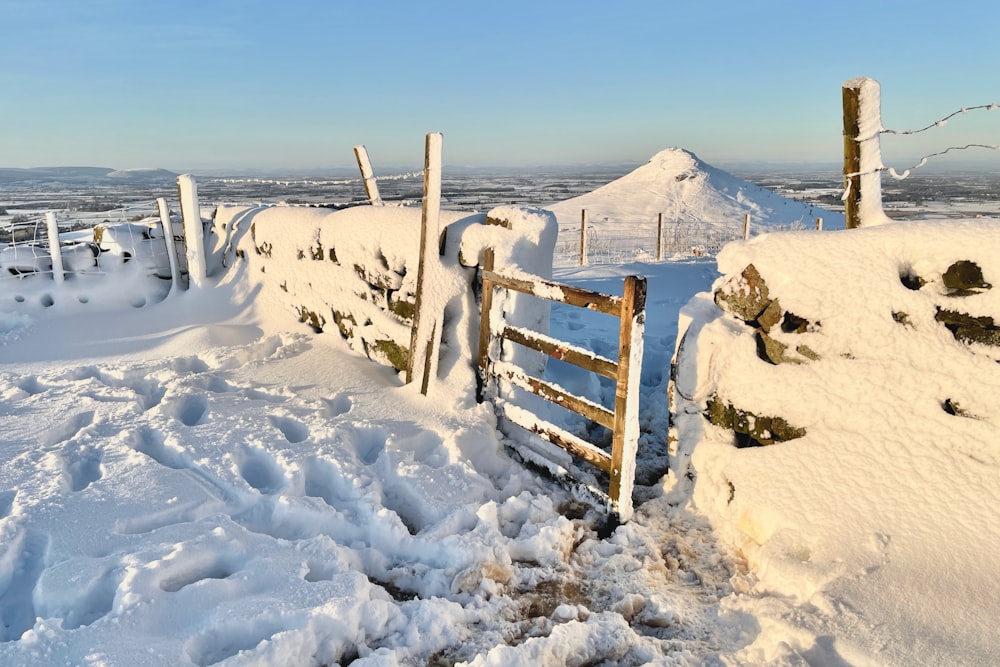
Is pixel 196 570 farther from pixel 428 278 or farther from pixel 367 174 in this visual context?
pixel 367 174

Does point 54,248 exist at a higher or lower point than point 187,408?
higher

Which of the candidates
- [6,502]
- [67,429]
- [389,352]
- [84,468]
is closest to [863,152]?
[389,352]

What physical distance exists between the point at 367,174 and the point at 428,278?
283cm

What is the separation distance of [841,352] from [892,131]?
1.58 meters

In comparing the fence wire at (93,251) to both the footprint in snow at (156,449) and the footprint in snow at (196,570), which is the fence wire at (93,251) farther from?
the footprint in snow at (196,570)

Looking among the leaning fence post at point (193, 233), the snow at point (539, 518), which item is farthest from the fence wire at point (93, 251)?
the snow at point (539, 518)

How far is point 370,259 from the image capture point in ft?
19.3

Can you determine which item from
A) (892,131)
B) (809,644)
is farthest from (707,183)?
(809,644)

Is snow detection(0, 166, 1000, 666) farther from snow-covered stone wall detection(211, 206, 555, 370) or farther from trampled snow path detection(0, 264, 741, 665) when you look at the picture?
snow-covered stone wall detection(211, 206, 555, 370)

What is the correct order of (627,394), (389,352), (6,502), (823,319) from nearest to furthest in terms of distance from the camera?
(6,502), (823,319), (627,394), (389,352)

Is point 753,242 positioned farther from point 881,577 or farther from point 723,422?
point 881,577

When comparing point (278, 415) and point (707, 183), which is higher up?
point (707, 183)

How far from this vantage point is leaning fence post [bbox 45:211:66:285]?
7527mm

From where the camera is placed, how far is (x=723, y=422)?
13.4ft
